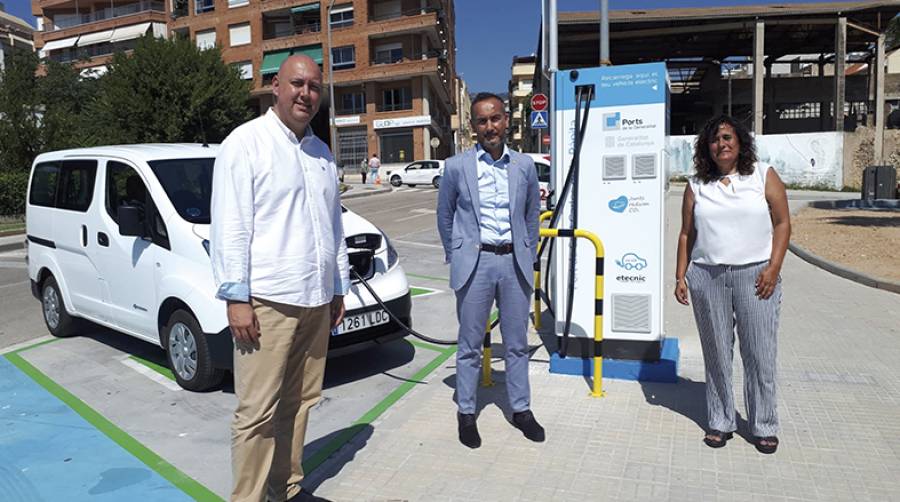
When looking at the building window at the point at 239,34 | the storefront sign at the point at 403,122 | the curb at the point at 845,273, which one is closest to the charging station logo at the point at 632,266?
the curb at the point at 845,273

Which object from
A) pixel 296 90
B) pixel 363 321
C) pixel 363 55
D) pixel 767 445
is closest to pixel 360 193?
pixel 363 55

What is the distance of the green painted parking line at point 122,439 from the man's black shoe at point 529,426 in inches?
69.2

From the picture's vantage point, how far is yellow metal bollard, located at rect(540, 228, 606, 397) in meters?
4.70

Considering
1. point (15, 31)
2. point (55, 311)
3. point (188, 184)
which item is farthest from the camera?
point (15, 31)

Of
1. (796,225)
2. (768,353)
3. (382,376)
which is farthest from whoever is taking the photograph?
(796,225)

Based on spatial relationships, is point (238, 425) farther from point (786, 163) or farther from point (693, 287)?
point (786, 163)

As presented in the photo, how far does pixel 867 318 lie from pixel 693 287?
4.28 metres

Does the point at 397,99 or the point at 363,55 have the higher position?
the point at 363,55

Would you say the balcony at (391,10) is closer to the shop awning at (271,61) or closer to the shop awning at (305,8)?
Answer: the shop awning at (305,8)

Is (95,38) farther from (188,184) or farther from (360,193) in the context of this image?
(188,184)

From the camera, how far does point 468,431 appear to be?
4.01 metres

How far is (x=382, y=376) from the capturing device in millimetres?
5598

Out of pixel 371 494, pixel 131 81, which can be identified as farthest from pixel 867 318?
pixel 131 81

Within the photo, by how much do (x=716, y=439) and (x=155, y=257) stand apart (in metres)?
4.20
